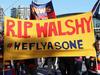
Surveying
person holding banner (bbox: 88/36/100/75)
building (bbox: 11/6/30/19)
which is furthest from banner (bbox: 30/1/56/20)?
building (bbox: 11/6/30/19)

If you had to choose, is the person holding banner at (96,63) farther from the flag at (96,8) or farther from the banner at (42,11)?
the banner at (42,11)

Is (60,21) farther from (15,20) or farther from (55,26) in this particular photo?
(15,20)

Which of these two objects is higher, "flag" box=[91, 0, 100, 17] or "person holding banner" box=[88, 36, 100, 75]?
"flag" box=[91, 0, 100, 17]

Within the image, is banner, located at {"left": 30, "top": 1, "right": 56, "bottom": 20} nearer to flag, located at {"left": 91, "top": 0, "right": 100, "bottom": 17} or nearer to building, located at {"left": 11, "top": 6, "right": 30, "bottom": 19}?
flag, located at {"left": 91, "top": 0, "right": 100, "bottom": 17}

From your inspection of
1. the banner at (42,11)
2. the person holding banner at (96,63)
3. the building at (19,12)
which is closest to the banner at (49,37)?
the person holding banner at (96,63)

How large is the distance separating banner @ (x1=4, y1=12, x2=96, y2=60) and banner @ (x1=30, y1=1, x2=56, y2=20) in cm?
251

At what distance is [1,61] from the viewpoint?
11.9 metres

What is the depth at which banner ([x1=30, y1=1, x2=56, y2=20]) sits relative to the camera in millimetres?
14773

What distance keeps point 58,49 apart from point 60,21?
80 cm

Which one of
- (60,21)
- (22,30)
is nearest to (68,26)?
(60,21)

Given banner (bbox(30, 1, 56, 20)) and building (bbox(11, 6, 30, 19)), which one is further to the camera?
building (bbox(11, 6, 30, 19))

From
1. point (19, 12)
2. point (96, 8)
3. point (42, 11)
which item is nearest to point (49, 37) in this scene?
point (96, 8)

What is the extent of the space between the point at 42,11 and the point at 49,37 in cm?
378

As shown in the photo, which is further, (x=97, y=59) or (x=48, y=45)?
(x=48, y=45)
